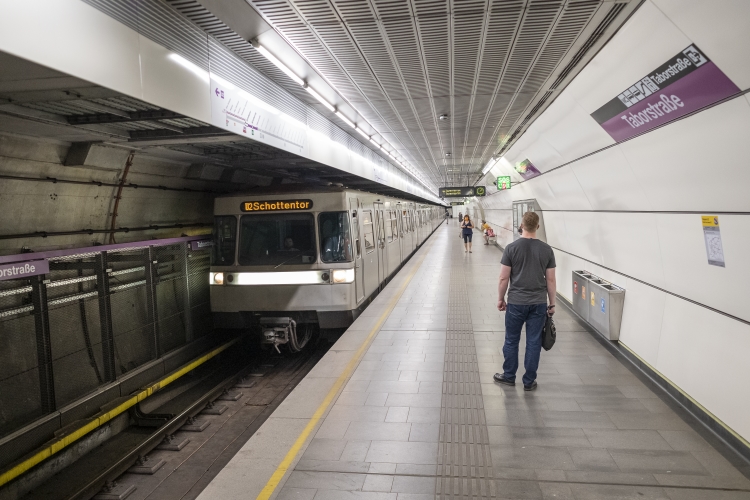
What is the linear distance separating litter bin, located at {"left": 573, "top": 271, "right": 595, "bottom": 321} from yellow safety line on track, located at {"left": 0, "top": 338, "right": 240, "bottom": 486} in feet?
18.9

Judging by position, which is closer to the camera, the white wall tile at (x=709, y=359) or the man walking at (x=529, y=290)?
the white wall tile at (x=709, y=359)

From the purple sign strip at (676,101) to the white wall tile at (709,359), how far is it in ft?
5.09

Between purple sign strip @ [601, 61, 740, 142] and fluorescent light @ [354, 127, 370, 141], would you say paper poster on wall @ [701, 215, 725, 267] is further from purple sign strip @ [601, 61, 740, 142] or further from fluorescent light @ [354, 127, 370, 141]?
fluorescent light @ [354, 127, 370, 141]

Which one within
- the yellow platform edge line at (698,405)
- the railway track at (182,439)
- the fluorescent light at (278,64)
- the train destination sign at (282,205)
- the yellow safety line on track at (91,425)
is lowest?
the railway track at (182,439)

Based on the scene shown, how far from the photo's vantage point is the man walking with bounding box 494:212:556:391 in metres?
4.66

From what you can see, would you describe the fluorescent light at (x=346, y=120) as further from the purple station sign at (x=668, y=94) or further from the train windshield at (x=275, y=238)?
the purple station sign at (x=668, y=94)

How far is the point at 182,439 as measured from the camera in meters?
5.54

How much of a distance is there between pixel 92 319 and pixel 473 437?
5.22 m

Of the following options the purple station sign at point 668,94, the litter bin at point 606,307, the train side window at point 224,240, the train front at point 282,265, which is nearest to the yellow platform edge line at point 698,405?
the litter bin at point 606,307

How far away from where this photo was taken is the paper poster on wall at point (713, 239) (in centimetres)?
367

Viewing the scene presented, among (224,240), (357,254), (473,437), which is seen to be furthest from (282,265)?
(473,437)

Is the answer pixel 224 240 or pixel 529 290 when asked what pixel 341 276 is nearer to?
pixel 224 240

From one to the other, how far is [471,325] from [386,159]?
9.32 meters

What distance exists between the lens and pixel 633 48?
153 inches
